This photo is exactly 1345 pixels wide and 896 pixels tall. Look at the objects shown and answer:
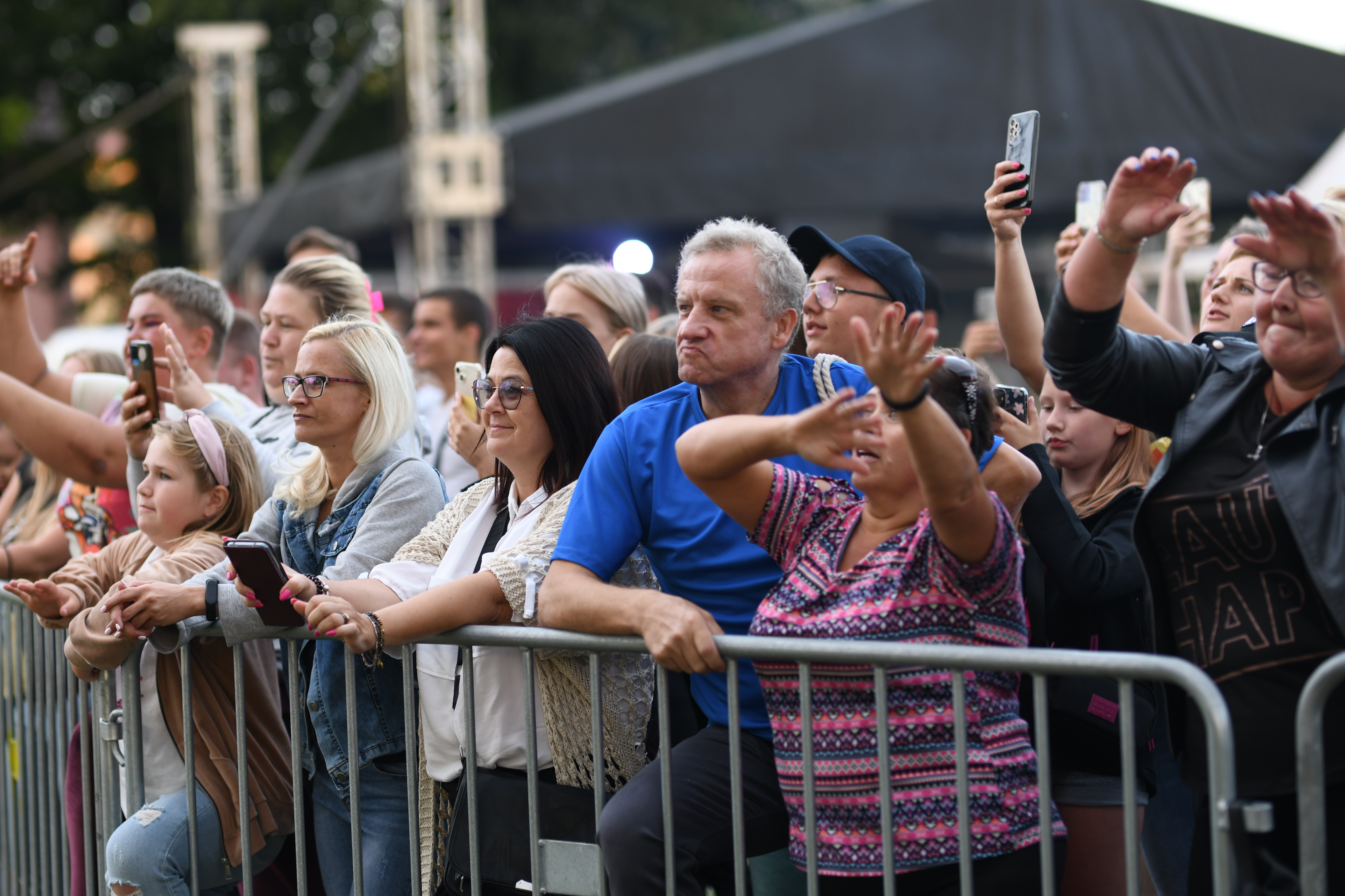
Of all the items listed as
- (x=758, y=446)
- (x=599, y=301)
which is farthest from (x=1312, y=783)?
(x=599, y=301)

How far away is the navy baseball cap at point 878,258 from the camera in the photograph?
3.39m

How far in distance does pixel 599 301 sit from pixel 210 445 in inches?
59.9

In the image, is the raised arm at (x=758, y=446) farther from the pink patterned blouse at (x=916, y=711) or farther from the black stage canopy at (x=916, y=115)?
the black stage canopy at (x=916, y=115)

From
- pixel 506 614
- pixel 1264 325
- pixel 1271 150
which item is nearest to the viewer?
pixel 1264 325

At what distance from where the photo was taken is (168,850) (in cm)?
325

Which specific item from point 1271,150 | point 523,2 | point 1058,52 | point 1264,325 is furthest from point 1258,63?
point 523,2

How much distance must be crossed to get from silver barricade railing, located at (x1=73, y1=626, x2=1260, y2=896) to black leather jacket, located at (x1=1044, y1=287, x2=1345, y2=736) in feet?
0.93

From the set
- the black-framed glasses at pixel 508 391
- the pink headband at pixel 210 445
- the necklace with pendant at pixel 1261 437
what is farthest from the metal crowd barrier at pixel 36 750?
the necklace with pendant at pixel 1261 437

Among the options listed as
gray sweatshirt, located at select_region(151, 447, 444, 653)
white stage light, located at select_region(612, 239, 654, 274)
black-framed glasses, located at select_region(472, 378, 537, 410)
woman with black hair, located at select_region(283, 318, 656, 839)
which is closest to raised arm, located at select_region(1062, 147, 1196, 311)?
woman with black hair, located at select_region(283, 318, 656, 839)

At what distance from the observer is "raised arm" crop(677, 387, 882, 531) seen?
88.6 inches

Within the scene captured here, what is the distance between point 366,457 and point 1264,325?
2.24 metres

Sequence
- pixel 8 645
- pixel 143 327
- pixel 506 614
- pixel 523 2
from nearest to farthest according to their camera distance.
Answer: pixel 506 614
pixel 8 645
pixel 143 327
pixel 523 2

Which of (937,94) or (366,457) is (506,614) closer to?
(366,457)

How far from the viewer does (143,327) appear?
183 inches
